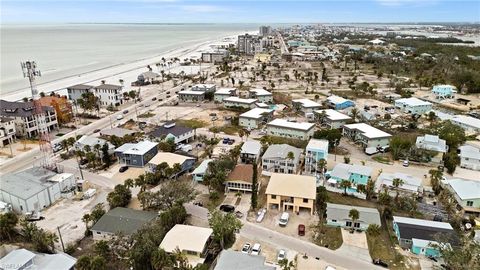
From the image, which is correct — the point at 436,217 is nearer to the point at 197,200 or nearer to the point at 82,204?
the point at 197,200

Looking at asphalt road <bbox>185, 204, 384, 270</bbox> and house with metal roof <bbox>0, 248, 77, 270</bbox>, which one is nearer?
house with metal roof <bbox>0, 248, 77, 270</bbox>

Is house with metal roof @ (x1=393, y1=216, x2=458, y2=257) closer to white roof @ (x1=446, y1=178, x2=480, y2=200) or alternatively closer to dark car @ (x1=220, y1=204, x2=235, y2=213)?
white roof @ (x1=446, y1=178, x2=480, y2=200)

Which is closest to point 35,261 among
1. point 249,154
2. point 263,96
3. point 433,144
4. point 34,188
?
point 34,188

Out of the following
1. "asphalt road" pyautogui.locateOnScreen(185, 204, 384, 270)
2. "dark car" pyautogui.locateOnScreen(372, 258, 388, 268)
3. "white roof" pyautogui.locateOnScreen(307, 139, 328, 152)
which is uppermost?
"white roof" pyautogui.locateOnScreen(307, 139, 328, 152)

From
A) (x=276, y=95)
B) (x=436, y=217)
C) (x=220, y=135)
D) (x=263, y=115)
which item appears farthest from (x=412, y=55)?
(x=436, y=217)

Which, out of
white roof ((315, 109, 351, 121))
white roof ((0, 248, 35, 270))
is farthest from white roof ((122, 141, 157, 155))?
white roof ((315, 109, 351, 121))
